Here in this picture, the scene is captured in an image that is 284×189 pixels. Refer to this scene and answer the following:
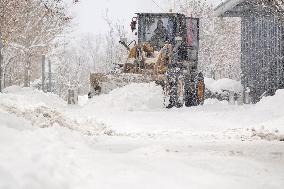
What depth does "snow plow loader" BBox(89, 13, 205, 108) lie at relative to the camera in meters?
17.7

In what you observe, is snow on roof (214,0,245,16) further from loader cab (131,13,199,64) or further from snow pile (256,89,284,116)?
snow pile (256,89,284,116)

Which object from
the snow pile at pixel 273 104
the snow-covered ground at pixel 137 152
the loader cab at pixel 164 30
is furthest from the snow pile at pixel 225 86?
the snow-covered ground at pixel 137 152

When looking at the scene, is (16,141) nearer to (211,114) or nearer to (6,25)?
(211,114)

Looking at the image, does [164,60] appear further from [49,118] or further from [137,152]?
[137,152]

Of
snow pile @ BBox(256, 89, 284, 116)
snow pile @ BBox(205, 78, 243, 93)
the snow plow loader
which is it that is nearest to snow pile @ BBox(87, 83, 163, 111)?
the snow plow loader

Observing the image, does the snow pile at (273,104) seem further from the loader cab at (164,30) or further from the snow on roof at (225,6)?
the snow on roof at (225,6)

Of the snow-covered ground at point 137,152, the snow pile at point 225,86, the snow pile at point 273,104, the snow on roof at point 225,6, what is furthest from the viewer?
the snow pile at point 225,86

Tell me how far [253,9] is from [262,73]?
2.67 metres

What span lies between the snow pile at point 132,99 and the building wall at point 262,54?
6090 mm

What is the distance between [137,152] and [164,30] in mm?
13487

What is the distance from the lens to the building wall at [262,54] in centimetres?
2103

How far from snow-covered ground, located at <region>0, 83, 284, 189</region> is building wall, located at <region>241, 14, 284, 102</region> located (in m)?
7.39

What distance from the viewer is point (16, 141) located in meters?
5.44

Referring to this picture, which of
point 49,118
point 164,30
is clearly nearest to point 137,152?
point 49,118
